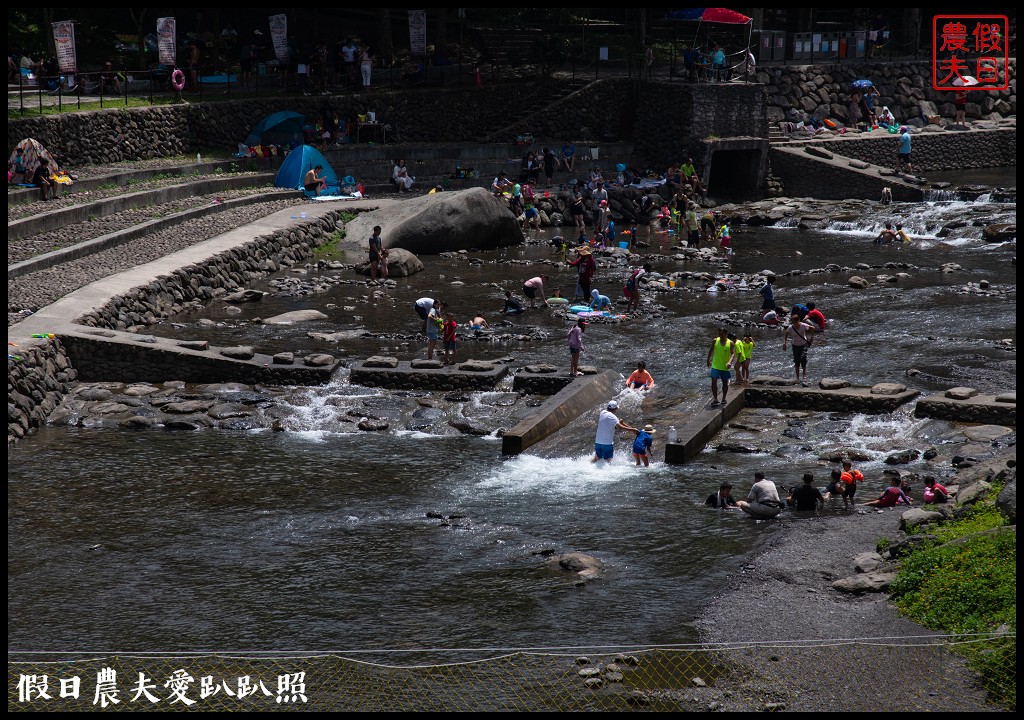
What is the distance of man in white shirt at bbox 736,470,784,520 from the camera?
1666 cm

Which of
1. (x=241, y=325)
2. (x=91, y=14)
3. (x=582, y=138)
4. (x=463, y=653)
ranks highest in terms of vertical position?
(x=91, y=14)

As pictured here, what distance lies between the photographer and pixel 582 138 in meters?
48.3

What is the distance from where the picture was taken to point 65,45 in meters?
36.7

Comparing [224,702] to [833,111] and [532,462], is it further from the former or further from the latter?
[833,111]

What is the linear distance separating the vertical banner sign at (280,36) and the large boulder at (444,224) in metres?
9.70

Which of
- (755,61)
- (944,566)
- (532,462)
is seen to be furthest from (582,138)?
(944,566)

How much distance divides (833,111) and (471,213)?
22006 millimetres

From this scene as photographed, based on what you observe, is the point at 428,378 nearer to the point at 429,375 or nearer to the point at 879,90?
the point at 429,375

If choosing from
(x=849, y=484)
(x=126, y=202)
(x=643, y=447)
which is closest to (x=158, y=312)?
(x=126, y=202)

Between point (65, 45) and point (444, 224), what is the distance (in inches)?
500

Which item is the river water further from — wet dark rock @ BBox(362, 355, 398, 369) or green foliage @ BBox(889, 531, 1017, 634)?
green foliage @ BBox(889, 531, 1017, 634)

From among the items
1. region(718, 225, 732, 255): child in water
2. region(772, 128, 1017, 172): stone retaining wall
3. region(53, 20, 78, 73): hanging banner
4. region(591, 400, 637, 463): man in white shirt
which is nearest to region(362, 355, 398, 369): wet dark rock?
region(591, 400, 637, 463): man in white shirt

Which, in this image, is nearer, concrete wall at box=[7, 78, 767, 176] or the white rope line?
the white rope line

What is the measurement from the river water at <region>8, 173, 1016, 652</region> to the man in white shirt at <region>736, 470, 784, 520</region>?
9.3 inches
